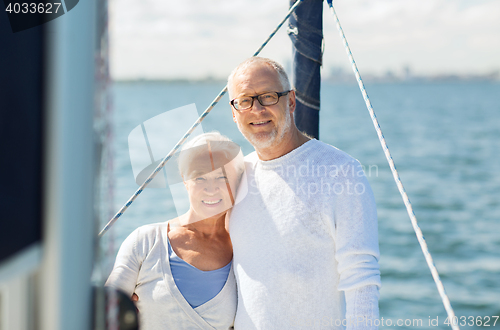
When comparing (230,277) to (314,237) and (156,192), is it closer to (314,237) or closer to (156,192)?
(314,237)

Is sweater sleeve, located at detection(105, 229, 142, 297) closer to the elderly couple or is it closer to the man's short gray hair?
the elderly couple

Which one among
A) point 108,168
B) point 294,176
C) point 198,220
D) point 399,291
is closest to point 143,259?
point 198,220

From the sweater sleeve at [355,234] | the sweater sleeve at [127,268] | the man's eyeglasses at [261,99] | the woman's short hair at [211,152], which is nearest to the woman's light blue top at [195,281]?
the sweater sleeve at [127,268]

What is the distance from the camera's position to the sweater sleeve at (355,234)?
1570mm

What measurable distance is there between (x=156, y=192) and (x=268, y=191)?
9610 mm

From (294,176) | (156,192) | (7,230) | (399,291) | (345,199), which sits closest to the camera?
(7,230)

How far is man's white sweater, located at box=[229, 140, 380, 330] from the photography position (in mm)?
1585

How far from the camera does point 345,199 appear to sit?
1633mm

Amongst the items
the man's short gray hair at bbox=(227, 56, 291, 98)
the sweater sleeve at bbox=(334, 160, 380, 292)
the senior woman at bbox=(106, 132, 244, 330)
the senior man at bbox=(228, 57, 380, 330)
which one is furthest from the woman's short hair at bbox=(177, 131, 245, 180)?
the sweater sleeve at bbox=(334, 160, 380, 292)

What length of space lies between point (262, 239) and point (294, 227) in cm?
13

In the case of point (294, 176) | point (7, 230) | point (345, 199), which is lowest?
point (7, 230)

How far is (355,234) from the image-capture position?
159cm

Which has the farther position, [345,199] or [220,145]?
[220,145]

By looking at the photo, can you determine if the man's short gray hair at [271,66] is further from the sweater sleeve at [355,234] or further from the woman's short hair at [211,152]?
the sweater sleeve at [355,234]
